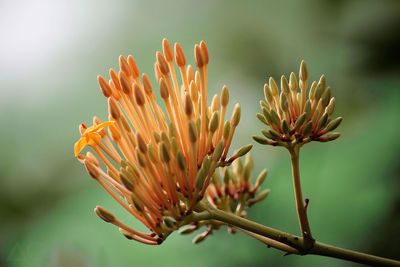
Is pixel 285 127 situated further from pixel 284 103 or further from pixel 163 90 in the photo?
pixel 163 90

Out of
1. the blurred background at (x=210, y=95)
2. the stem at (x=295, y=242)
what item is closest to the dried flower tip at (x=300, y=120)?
the stem at (x=295, y=242)

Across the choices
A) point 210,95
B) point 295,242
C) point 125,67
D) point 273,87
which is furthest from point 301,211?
point 210,95

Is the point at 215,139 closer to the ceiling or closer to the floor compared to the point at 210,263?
closer to the ceiling

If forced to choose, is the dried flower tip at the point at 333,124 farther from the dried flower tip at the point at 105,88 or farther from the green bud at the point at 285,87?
the dried flower tip at the point at 105,88

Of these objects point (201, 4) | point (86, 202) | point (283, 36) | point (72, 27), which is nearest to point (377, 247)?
point (283, 36)

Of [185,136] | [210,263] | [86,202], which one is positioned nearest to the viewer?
[185,136]

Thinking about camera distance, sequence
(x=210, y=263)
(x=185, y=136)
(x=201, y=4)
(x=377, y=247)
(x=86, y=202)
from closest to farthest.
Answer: (x=185, y=136), (x=377, y=247), (x=210, y=263), (x=86, y=202), (x=201, y=4)

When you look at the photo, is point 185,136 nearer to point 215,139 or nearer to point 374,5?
point 215,139
